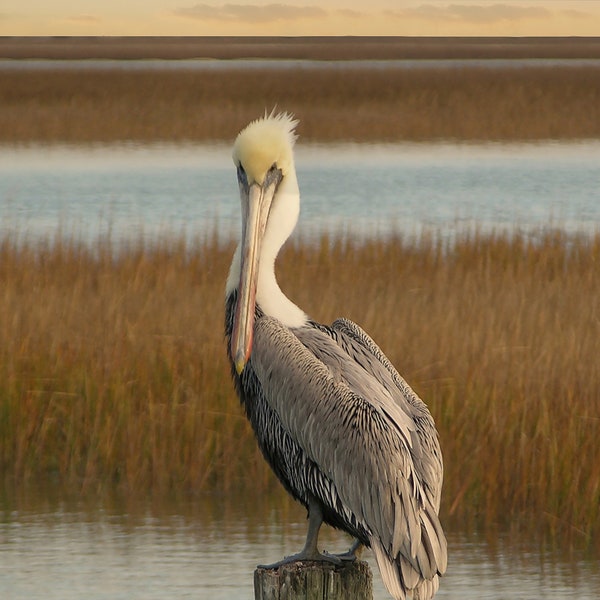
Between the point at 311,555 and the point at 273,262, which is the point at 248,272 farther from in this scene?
the point at 311,555

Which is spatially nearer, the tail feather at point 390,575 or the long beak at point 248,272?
the tail feather at point 390,575

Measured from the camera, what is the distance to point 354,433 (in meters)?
4.86

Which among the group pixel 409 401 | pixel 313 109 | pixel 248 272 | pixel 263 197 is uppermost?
pixel 313 109

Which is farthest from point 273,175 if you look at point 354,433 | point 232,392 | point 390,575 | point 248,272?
point 232,392

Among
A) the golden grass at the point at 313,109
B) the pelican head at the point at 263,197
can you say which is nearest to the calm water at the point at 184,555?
the pelican head at the point at 263,197

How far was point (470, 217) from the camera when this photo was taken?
674 inches

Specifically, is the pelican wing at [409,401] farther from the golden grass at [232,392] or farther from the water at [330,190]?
the water at [330,190]

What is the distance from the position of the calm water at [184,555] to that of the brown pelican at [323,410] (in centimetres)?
133

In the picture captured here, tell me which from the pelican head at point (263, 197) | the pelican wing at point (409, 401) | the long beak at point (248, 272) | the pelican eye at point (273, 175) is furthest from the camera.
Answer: the pelican eye at point (273, 175)

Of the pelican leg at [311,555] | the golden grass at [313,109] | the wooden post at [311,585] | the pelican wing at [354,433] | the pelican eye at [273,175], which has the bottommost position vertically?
the wooden post at [311,585]

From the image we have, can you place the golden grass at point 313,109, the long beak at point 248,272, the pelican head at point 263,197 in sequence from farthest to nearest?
the golden grass at point 313,109
the pelican head at point 263,197
the long beak at point 248,272

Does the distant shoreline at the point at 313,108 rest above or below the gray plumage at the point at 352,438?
above

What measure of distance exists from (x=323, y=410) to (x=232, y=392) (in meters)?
2.83

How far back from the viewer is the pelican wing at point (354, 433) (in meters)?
4.64
